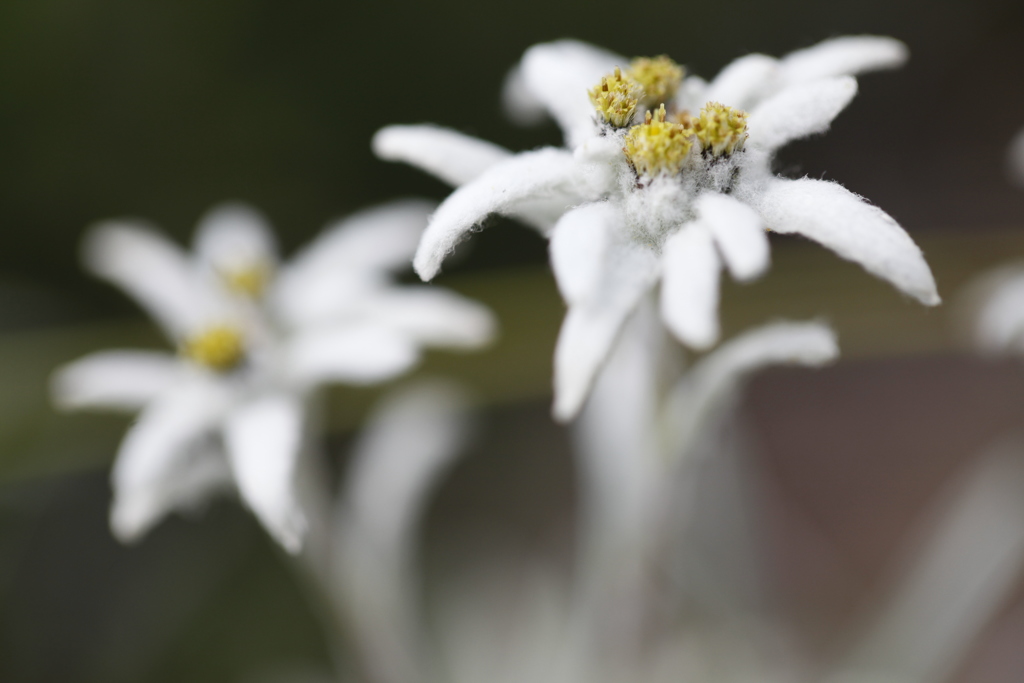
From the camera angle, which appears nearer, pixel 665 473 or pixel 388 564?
pixel 665 473

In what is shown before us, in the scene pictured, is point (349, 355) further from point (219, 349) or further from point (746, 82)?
point (746, 82)

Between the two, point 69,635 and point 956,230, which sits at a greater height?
point 956,230

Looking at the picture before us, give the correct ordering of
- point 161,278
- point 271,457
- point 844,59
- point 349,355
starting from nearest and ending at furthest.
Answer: point 844,59
point 271,457
point 349,355
point 161,278

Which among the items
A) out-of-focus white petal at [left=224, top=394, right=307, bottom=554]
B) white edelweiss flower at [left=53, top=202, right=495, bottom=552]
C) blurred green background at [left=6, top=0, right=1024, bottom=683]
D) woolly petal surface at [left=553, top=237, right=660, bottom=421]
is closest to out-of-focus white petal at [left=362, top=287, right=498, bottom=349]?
white edelweiss flower at [left=53, top=202, right=495, bottom=552]

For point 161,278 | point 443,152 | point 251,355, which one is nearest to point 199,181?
point 161,278

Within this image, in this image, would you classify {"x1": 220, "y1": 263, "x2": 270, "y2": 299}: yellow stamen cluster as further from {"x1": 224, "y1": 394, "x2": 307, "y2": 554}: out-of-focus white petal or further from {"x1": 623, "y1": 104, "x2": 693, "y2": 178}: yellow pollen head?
{"x1": 623, "y1": 104, "x2": 693, "y2": 178}: yellow pollen head

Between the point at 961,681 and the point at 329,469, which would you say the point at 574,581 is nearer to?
the point at 329,469

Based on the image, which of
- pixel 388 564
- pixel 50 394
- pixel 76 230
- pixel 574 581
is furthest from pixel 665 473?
pixel 76 230
